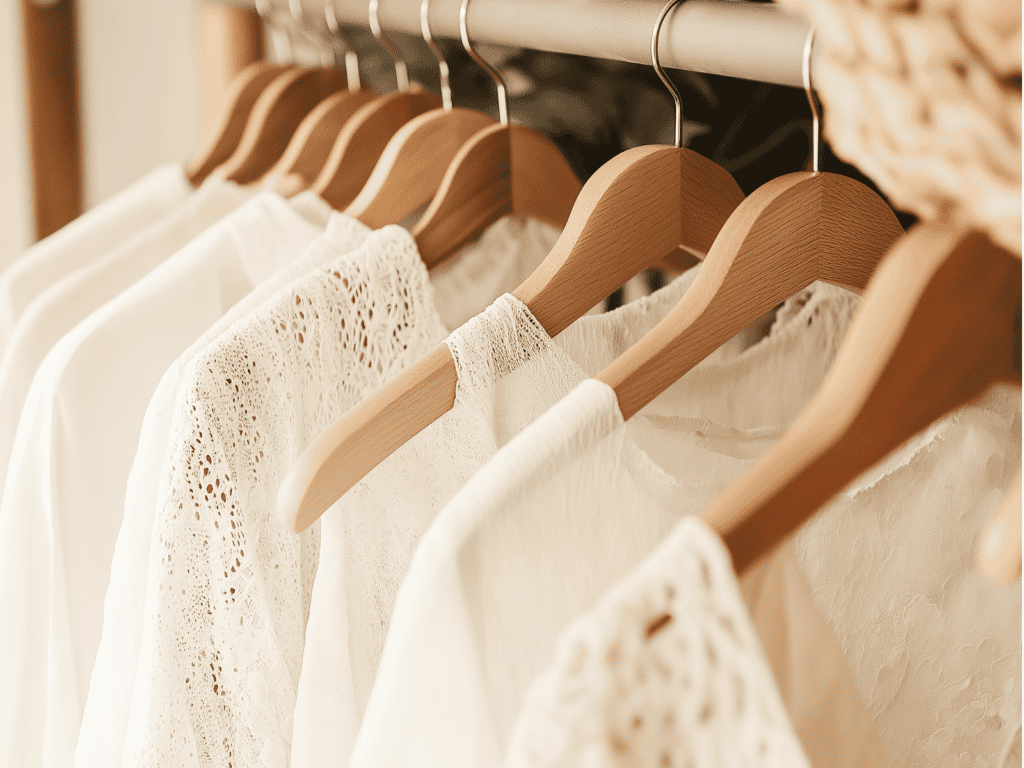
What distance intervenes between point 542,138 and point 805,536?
281mm

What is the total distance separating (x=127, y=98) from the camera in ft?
3.56

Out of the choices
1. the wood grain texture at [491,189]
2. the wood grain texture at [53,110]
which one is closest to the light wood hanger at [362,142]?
the wood grain texture at [491,189]

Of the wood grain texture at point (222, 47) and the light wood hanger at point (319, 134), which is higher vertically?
the wood grain texture at point (222, 47)

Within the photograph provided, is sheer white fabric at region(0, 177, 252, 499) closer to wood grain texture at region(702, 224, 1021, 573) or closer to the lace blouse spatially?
the lace blouse

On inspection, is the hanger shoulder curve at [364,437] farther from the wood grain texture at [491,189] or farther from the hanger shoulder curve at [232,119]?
the hanger shoulder curve at [232,119]

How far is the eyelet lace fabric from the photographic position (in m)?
0.26

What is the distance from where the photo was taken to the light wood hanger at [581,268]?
1.27ft

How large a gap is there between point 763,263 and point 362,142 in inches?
13.3

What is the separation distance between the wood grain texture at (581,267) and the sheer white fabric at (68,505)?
194 millimetres

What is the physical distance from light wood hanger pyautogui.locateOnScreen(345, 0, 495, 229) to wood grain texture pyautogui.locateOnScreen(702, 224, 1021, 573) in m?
0.35

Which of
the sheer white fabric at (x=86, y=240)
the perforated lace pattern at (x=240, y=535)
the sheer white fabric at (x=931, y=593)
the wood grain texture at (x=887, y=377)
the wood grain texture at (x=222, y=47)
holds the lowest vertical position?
the sheer white fabric at (x=931, y=593)

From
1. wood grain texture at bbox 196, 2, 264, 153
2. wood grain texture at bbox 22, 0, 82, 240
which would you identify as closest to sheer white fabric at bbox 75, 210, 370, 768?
wood grain texture at bbox 196, 2, 264, 153

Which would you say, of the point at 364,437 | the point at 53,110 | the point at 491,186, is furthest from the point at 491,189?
the point at 53,110

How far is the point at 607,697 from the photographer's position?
0.26m
